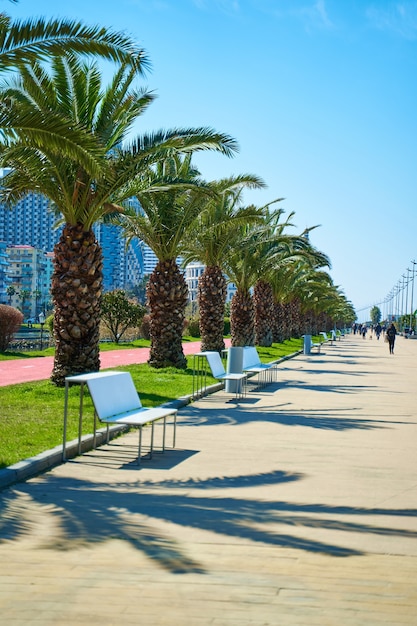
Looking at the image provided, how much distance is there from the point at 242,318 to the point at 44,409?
20.2 meters

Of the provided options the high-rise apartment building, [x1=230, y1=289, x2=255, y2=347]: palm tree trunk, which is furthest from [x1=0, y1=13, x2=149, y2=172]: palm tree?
the high-rise apartment building

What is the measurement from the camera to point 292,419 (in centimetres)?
1320

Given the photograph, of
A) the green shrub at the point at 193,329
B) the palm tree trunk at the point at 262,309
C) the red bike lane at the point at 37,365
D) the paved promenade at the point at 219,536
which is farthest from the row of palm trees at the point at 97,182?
the green shrub at the point at 193,329

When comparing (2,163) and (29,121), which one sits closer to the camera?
(29,121)

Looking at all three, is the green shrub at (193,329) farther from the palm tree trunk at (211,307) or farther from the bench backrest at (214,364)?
the bench backrest at (214,364)

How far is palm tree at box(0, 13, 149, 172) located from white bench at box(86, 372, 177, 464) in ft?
10.1

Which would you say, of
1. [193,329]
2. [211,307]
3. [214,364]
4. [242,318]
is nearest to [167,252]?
[211,307]

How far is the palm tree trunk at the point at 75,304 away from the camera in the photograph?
15672 millimetres

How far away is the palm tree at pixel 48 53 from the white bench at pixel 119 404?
10.1ft

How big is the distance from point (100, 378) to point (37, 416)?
9.62 ft

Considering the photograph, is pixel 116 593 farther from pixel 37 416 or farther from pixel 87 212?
pixel 87 212

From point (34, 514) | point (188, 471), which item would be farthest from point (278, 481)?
point (34, 514)

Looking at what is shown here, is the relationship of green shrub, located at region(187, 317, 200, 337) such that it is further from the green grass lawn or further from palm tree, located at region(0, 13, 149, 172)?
palm tree, located at region(0, 13, 149, 172)

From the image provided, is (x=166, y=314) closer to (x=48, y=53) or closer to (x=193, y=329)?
(x=48, y=53)
